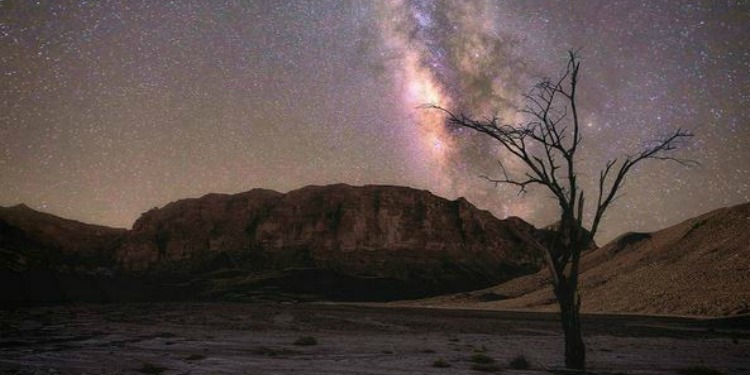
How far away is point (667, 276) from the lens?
263ft

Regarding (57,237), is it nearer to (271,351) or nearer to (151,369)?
(271,351)

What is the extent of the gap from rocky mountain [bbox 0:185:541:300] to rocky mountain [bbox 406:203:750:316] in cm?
3481

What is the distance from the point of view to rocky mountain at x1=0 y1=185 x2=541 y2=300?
139 metres

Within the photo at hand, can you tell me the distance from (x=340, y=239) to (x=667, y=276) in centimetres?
10857

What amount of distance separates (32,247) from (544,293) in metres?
129

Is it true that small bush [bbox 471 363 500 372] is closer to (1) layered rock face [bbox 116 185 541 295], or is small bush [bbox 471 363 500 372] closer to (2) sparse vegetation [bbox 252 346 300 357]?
(2) sparse vegetation [bbox 252 346 300 357]

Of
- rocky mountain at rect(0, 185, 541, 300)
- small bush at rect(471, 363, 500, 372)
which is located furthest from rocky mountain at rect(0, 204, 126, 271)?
small bush at rect(471, 363, 500, 372)

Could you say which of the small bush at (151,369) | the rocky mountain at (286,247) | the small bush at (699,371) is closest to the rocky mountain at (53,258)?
the rocky mountain at (286,247)

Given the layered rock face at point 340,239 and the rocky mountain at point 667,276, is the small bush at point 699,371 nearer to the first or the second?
the rocky mountain at point 667,276

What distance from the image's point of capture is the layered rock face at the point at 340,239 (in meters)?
158

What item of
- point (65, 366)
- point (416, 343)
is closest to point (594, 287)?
point (416, 343)

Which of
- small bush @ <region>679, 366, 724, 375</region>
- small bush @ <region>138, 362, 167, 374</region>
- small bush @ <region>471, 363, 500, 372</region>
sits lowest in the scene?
small bush @ <region>138, 362, 167, 374</region>

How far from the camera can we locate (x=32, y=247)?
14938 cm

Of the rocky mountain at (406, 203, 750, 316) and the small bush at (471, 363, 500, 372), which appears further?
the rocky mountain at (406, 203, 750, 316)
